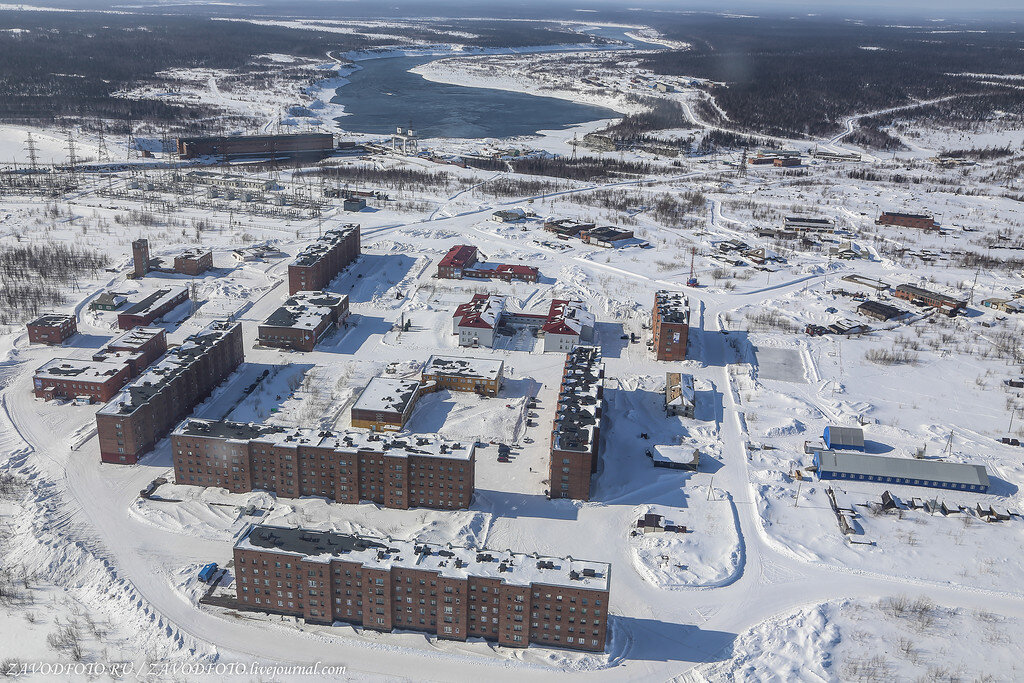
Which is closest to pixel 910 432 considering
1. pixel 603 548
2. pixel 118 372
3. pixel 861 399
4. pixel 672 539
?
pixel 861 399

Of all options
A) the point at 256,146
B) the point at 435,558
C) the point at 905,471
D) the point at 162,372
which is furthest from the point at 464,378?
the point at 256,146

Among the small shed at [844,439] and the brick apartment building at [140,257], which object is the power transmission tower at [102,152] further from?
the small shed at [844,439]

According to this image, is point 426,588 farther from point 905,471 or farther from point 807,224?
point 807,224

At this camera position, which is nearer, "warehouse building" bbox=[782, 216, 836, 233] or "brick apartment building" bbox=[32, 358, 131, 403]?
"brick apartment building" bbox=[32, 358, 131, 403]

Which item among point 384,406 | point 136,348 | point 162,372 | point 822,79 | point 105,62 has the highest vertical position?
point 822,79

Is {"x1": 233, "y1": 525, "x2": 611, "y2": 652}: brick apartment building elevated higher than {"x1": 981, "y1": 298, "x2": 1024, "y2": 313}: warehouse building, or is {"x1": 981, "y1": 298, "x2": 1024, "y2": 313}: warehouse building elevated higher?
{"x1": 981, "y1": 298, "x2": 1024, "y2": 313}: warehouse building

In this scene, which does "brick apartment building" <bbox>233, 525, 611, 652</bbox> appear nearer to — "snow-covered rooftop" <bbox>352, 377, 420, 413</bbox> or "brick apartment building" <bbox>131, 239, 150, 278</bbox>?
"snow-covered rooftop" <bbox>352, 377, 420, 413</bbox>

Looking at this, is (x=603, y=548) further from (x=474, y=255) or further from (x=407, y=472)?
(x=474, y=255)

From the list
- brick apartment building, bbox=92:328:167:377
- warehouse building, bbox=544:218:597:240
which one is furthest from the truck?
warehouse building, bbox=544:218:597:240
